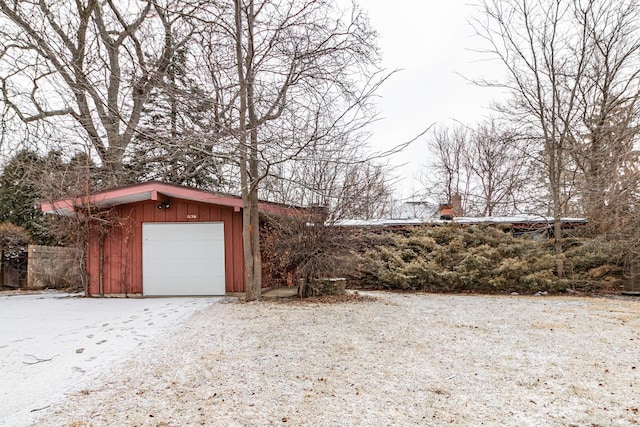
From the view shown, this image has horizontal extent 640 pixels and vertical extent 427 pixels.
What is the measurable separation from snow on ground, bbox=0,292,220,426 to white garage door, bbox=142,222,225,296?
841 millimetres

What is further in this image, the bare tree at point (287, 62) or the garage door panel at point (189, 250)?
the garage door panel at point (189, 250)

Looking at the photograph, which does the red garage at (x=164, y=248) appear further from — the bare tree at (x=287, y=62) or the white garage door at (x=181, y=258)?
the bare tree at (x=287, y=62)

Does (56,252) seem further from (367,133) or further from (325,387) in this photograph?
(325,387)

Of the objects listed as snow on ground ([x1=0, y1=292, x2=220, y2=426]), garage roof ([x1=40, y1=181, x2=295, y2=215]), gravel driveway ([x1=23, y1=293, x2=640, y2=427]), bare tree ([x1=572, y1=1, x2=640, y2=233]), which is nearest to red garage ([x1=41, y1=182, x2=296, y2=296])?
garage roof ([x1=40, y1=181, x2=295, y2=215])

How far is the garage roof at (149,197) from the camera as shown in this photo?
28.6 feet

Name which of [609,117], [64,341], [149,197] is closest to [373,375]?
[64,341]

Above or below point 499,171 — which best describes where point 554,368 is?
below

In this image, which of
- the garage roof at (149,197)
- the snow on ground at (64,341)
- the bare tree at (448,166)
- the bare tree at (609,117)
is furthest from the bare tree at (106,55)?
the bare tree at (448,166)

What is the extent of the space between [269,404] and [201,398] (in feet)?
1.77

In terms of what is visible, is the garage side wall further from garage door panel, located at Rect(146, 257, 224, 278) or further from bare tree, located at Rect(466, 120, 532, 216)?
bare tree, located at Rect(466, 120, 532, 216)

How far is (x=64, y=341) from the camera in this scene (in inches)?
192

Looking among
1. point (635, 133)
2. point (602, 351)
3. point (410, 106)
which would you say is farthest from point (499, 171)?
point (602, 351)

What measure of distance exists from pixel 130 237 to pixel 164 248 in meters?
0.86

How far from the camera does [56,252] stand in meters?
12.2
